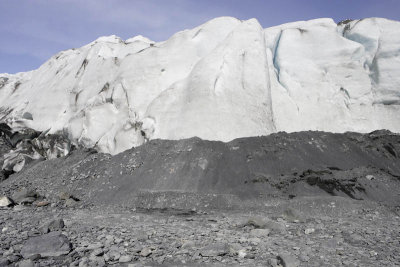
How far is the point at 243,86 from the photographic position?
1593 cm

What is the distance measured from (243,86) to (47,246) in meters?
11.7

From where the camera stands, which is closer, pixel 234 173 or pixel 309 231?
pixel 309 231

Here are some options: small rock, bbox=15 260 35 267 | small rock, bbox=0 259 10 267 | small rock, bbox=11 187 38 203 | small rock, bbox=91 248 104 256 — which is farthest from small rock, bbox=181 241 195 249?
small rock, bbox=11 187 38 203

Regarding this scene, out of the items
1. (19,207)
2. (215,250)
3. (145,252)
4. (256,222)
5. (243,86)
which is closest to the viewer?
(145,252)

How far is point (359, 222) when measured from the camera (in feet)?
30.8

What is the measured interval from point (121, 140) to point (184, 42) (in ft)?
24.6

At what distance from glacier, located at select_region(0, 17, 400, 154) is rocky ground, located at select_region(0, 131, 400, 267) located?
1.69 m

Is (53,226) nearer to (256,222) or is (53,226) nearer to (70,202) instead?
(70,202)

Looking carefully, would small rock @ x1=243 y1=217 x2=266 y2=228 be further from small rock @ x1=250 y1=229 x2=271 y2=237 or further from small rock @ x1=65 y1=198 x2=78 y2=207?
small rock @ x1=65 y1=198 x2=78 y2=207

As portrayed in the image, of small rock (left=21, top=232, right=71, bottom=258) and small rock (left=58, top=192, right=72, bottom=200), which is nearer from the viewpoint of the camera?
small rock (left=21, top=232, right=71, bottom=258)

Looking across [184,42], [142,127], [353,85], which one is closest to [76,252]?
[142,127]

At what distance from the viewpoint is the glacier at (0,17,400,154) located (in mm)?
15516

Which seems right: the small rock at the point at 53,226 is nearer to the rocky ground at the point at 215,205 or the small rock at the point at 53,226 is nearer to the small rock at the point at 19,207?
the rocky ground at the point at 215,205

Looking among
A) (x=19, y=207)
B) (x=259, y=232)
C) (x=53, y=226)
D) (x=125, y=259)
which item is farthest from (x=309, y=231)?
(x=19, y=207)
